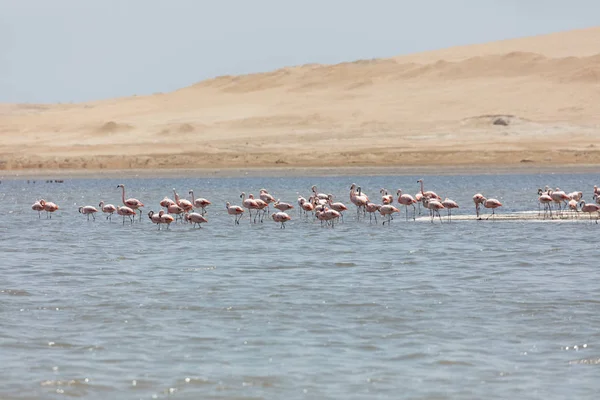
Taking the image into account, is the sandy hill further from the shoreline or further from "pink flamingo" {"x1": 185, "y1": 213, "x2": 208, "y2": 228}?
"pink flamingo" {"x1": 185, "y1": 213, "x2": 208, "y2": 228}

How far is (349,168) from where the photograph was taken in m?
56.8

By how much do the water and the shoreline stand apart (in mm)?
27478

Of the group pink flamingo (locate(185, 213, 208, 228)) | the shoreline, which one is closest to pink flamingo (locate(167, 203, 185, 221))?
pink flamingo (locate(185, 213, 208, 228))

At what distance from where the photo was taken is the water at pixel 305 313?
1069 centimetres

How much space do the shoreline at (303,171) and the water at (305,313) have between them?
27478mm

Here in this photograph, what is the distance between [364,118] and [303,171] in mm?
27200

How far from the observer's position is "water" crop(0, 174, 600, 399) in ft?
35.1

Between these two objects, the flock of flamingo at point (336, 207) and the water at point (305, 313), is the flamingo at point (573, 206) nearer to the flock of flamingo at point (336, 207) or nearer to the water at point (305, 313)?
the flock of flamingo at point (336, 207)

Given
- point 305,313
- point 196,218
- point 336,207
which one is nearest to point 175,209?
point 196,218

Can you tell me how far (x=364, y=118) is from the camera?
83.2 meters

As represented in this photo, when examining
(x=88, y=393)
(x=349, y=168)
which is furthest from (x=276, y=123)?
(x=88, y=393)

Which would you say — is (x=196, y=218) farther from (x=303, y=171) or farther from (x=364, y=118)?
(x=364, y=118)

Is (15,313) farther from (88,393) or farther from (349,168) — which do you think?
(349,168)

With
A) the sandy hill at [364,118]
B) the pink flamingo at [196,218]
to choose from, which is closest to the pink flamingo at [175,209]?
the pink flamingo at [196,218]
